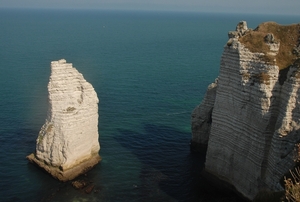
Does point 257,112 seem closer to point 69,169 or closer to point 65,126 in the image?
point 65,126

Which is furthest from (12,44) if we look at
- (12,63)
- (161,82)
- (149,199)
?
(149,199)

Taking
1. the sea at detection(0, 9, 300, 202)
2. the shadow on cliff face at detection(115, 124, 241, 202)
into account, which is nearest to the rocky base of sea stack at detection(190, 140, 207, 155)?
the shadow on cliff face at detection(115, 124, 241, 202)

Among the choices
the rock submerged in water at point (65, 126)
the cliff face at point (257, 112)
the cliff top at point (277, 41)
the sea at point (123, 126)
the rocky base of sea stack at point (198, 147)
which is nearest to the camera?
the cliff face at point (257, 112)

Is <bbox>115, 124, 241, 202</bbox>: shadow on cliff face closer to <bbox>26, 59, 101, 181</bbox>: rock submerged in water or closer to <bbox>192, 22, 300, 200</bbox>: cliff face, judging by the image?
<bbox>192, 22, 300, 200</bbox>: cliff face

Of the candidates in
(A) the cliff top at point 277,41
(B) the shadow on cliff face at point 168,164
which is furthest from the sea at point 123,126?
(A) the cliff top at point 277,41

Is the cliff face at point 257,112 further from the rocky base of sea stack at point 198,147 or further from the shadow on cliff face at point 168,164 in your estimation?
the rocky base of sea stack at point 198,147

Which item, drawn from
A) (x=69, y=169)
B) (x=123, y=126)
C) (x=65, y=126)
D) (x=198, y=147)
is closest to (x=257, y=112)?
(x=198, y=147)
